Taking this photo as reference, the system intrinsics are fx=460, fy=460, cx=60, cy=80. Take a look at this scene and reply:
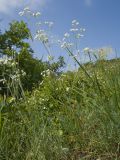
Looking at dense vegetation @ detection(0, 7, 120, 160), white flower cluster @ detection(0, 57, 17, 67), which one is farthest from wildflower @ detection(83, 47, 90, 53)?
white flower cluster @ detection(0, 57, 17, 67)

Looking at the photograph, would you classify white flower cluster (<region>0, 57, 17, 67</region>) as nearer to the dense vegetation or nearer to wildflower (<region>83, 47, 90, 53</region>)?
the dense vegetation

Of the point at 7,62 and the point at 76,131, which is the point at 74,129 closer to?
the point at 76,131

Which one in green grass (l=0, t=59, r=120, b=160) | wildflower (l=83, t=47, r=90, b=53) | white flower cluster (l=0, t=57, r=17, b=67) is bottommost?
green grass (l=0, t=59, r=120, b=160)

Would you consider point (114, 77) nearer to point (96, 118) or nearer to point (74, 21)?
→ point (96, 118)

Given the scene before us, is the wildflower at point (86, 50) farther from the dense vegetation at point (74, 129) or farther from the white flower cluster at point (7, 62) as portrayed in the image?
the white flower cluster at point (7, 62)

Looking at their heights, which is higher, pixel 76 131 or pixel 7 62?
pixel 7 62

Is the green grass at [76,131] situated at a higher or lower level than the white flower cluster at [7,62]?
lower

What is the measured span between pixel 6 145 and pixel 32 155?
0.88ft

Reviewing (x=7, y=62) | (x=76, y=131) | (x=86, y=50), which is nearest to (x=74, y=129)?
(x=76, y=131)

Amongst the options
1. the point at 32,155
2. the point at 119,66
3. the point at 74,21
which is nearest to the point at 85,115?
the point at 119,66

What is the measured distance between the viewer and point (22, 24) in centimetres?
1221

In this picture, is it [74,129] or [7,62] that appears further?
[7,62]

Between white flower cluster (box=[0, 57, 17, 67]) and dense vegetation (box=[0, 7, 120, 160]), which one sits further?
white flower cluster (box=[0, 57, 17, 67])

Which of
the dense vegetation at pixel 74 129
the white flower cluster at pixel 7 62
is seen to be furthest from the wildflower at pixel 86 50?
the white flower cluster at pixel 7 62
